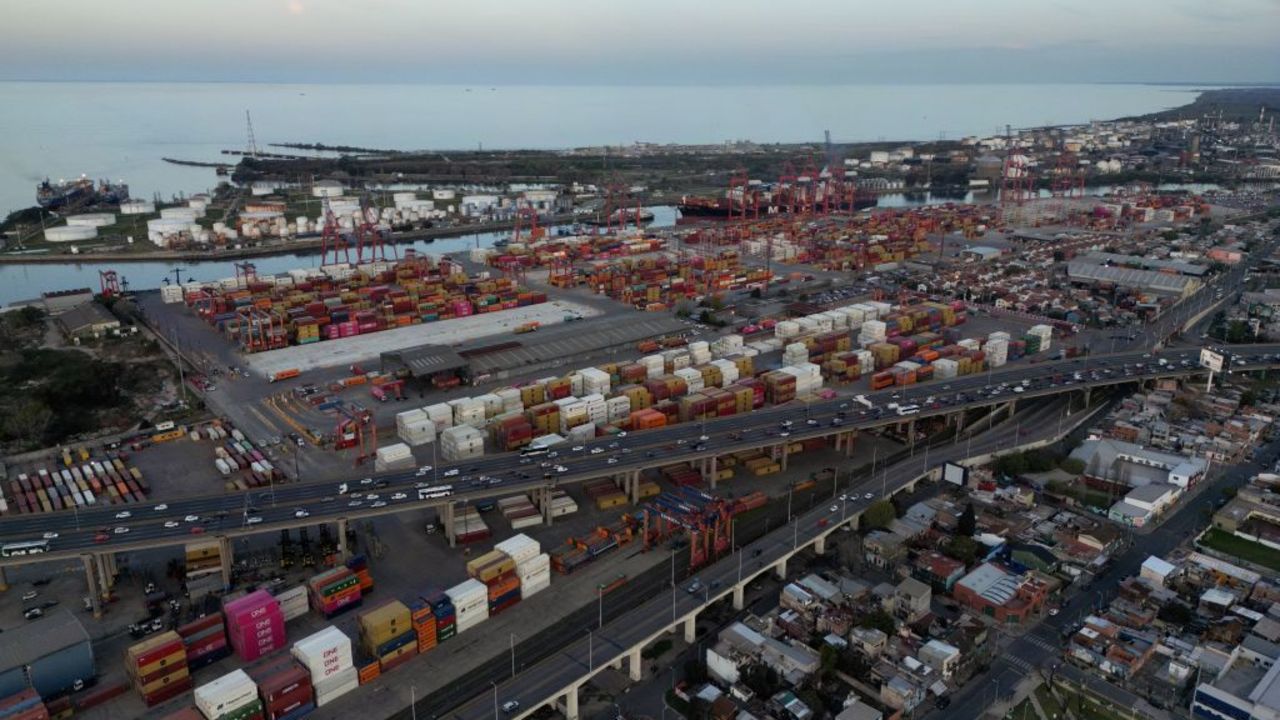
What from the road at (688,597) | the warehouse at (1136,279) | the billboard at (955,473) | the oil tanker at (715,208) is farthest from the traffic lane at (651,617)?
the oil tanker at (715,208)

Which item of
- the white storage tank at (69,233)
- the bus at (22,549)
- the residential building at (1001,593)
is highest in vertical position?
the white storage tank at (69,233)

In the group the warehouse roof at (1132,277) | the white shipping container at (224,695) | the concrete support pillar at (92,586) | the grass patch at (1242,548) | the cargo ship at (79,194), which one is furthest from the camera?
the cargo ship at (79,194)

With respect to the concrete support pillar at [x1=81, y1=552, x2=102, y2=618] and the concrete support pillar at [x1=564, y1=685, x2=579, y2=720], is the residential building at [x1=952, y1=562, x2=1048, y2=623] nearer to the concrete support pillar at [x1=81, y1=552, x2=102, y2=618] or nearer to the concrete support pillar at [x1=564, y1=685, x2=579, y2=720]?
the concrete support pillar at [x1=564, y1=685, x2=579, y2=720]

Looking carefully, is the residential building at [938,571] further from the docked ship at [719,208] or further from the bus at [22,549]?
the docked ship at [719,208]

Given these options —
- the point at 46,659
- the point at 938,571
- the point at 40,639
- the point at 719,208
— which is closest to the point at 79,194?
the point at 719,208

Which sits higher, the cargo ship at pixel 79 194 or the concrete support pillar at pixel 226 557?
the cargo ship at pixel 79 194

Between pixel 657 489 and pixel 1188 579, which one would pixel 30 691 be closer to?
pixel 657 489

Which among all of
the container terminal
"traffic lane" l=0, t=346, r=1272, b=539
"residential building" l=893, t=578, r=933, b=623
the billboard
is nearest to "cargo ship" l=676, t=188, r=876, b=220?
the container terminal
